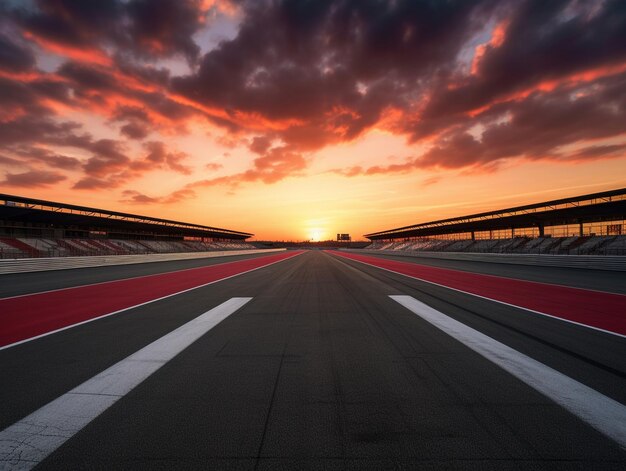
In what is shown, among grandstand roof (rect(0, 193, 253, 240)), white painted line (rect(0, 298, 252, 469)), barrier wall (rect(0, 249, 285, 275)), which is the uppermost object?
grandstand roof (rect(0, 193, 253, 240))

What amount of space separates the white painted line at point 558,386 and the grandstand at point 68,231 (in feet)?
127

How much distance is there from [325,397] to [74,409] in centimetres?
216

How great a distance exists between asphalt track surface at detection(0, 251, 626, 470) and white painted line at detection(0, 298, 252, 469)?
0.24ft

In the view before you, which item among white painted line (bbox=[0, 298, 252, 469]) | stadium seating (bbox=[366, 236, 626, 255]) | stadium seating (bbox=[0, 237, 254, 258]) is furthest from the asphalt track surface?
stadium seating (bbox=[366, 236, 626, 255])

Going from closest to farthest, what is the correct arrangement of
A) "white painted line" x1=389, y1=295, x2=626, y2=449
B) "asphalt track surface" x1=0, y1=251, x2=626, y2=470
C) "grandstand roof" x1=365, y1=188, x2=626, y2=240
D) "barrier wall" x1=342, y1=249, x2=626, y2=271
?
"asphalt track surface" x1=0, y1=251, x2=626, y2=470 < "white painted line" x1=389, y1=295, x2=626, y2=449 < "barrier wall" x1=342, y1=249, x2=626, y2=271 < "grandstand roof" x1=365, y1=188, x2=626, y2=240

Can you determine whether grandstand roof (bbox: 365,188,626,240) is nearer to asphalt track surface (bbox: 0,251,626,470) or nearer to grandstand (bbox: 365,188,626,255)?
grandstand (bbox: 365,188,626,255)

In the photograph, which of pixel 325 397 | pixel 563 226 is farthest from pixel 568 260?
pixel 563 226

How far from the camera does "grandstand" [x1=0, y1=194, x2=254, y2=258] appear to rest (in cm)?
3350

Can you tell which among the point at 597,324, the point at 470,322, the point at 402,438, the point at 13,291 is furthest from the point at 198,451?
the point at 13,291

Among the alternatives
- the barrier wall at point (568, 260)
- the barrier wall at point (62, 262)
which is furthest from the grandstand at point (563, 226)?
the barrier wall at point (62, 262)

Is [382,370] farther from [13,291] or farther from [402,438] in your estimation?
[13,291]

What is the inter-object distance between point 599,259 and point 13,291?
27095mm

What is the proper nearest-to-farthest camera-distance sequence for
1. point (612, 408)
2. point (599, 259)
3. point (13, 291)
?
point (612, 408)
point (13, 291)
point (599, 259)

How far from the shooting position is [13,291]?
32.1ft
